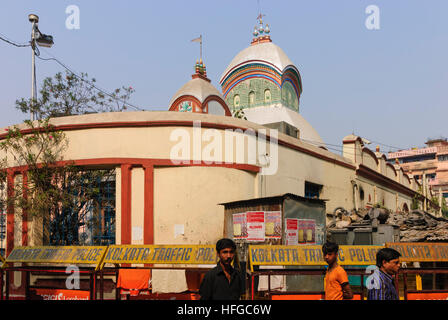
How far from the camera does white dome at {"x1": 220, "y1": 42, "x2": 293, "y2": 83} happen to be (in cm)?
3646

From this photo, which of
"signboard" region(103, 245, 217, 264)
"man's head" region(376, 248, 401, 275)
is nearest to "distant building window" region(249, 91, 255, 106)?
"signboard" region(103, 245, 217, 264)

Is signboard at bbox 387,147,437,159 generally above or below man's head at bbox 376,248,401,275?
above

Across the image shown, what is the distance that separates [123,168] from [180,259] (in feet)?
19.9

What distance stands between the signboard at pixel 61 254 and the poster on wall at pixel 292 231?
477 cm

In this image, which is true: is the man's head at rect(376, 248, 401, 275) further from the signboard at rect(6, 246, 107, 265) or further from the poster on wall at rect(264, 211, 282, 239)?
the poster on wall at rect(264, 211, 282, 239)

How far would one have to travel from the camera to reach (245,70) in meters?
37.7

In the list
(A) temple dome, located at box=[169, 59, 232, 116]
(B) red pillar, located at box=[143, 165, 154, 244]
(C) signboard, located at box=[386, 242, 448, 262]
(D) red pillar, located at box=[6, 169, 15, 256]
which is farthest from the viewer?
Result: (A) temple dome, located at box=[169, 59, 232, 116]

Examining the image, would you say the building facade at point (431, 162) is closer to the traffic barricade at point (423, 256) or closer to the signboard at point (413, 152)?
the signboard at point (413, 152)

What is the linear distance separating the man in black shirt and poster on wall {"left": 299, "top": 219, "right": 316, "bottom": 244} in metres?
7.23

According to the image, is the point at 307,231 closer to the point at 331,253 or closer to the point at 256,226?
the point at 256,226

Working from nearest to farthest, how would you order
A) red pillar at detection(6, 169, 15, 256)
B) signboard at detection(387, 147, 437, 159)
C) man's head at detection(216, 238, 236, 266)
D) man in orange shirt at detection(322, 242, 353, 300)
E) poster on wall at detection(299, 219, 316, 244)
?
man's head at detection(216, 238, 236, 266)
man in orange shirt at detection(322, 242, 353, 300)
poster on wall at detection(299, 219, 316, 244)
red pillar at detection(6, 169, 15, 256)
signboard at detection(387, 147, 437, 159)

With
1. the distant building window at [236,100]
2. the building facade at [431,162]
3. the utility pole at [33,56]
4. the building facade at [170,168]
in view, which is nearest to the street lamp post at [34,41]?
the utility pole at [33,56]

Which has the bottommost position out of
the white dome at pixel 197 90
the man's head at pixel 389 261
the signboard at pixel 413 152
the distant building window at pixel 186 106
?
the man's head at pixel 389 261

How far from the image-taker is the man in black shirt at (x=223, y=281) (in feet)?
16.4
